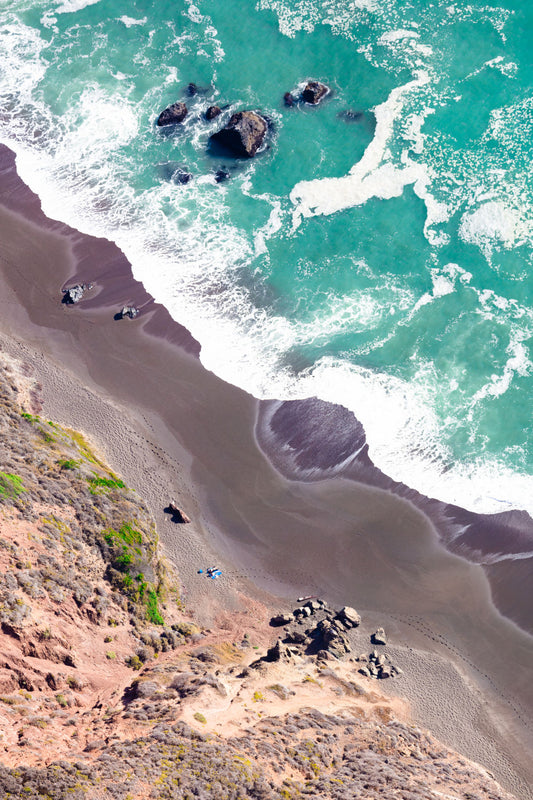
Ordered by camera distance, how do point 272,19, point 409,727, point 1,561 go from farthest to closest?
1. point 272,19
2. point 409,727
3. point 1,561

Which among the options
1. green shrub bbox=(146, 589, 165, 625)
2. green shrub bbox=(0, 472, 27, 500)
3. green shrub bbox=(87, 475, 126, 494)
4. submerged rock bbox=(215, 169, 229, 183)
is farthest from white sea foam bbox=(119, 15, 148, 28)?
green shrub bbox=(146, 589, 165, 625)

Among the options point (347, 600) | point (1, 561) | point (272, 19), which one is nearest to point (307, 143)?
point (272, 19)

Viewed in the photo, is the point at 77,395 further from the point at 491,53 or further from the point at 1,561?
the point at 491,53

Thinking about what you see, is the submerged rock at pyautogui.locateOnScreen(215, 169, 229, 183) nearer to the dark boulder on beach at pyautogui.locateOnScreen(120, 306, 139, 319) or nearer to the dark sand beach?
the dark sand beach

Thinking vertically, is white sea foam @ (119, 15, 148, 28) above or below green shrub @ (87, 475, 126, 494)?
above

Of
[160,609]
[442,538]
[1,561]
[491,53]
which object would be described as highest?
[491,53]

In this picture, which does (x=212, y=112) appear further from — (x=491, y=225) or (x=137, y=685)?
(x=137, y=685)
